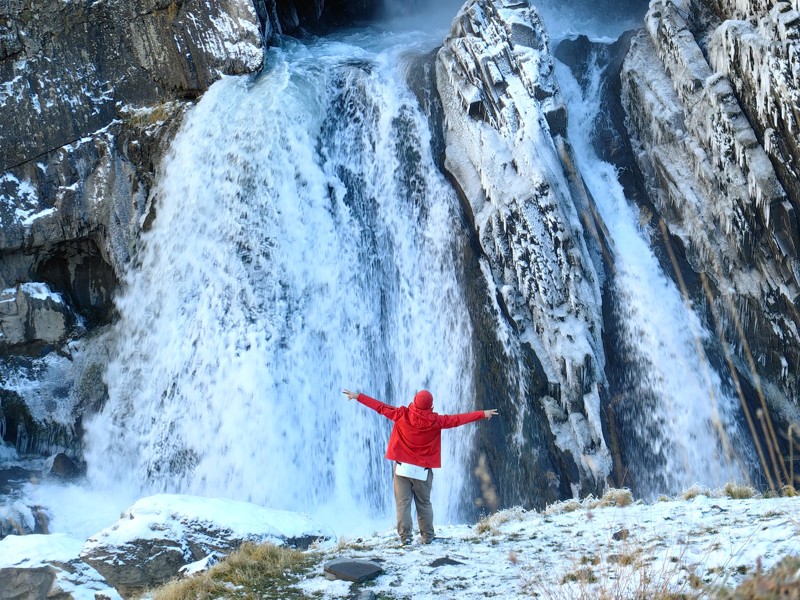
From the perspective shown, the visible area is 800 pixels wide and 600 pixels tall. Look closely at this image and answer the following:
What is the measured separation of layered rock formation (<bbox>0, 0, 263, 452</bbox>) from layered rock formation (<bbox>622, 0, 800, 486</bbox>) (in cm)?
912

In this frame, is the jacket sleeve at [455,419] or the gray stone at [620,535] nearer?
the gray stone at [620,535]

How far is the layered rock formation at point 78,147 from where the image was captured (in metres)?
16.5

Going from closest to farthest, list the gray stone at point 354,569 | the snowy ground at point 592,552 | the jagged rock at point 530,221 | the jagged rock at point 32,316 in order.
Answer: the snowy ground at point 592,552, the gray stone at point 354,569, the jagged rock at point 530,221, the jagged rock at point 32,316

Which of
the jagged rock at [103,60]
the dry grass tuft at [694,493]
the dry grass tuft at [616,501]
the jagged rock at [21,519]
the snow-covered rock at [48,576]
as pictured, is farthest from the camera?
the jagged rock at [103,60]

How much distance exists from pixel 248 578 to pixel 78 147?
1308 cm

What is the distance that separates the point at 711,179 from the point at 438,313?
5.60 metres

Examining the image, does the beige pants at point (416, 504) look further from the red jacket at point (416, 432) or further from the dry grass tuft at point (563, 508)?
the dry grass tuft at point (563, 508)

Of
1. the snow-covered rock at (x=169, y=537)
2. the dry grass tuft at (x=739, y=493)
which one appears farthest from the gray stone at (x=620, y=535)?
the snow-covered rock at (x=169, y=537)

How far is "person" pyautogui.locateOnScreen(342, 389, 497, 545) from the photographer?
792 centimetres

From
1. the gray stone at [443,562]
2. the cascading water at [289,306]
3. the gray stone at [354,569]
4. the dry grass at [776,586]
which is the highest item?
the cascading water at [289,306]

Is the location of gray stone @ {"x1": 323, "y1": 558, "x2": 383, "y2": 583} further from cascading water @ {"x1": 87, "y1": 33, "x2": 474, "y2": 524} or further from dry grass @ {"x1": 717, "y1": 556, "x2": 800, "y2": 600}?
cascading water @ {"x1": 87, "y1": 33, "x2": 474, "y2": 524}

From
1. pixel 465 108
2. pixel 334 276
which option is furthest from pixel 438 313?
pixel 465 108

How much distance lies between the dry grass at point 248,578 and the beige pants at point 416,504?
101 centimetres

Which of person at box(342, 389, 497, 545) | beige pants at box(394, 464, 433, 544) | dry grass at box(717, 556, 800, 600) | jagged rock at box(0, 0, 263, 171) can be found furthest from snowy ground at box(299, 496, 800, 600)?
jagged rock at box(0, 0, 263, 171)
